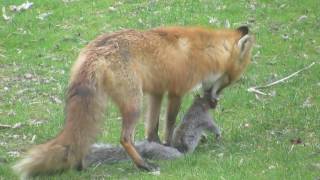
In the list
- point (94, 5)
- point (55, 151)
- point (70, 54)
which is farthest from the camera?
point (94, 5)

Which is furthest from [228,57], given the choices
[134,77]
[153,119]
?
[134,77]

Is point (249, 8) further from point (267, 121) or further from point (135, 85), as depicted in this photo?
point (135, 85)

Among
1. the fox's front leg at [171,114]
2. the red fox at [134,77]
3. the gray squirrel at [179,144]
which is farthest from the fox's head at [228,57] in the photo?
the fox's front leg at [171,114]

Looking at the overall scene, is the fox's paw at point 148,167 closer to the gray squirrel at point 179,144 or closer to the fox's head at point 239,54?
the gray squirrel at point 179,144

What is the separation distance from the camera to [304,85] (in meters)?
12.4

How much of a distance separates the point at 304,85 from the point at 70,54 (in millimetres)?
4914

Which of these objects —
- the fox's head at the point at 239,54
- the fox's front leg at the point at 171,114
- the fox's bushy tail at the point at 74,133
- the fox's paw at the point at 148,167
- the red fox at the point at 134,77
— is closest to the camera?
the fox's bushy tail at the point at 74,133

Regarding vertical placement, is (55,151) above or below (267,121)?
above

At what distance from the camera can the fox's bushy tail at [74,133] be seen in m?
7.76

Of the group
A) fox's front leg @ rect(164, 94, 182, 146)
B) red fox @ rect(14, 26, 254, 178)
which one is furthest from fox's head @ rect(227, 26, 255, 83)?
fox's front leg @ rect(164, 94, 182, 146)

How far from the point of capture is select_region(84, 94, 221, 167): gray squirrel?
358 inches

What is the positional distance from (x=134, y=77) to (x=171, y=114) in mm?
1224

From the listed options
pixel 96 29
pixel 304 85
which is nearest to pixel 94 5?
pixel 96 29

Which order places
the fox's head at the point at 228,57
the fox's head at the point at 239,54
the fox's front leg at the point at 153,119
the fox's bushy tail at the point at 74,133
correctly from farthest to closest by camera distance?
the fox's head at the point at 239,54
the fox's head at the point at 228,57
the fox's front leg at the point at 153,119
the fox's bushy tail at the point at 74,133
